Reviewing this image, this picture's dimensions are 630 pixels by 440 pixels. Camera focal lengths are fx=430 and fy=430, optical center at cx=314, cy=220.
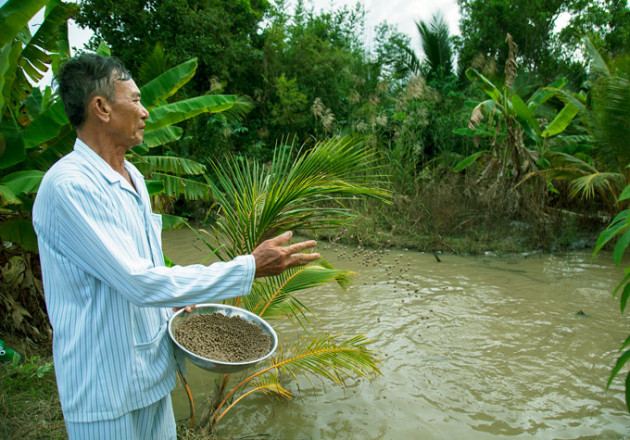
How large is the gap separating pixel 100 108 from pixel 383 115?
10091 millimetres

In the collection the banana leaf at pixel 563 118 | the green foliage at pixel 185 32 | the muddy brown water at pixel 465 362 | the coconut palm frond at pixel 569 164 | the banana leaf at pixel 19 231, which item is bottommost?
the muddy brown water at pixel 465 362

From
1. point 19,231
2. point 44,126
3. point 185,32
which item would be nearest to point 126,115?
point 44,126

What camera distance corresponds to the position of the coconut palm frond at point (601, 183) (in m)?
7.71

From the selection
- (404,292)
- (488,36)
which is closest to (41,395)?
(404,292)

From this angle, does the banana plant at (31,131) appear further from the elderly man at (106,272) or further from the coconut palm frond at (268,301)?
the elderly man at (106,272)

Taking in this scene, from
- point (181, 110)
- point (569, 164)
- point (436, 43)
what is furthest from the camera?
point (436, 43)

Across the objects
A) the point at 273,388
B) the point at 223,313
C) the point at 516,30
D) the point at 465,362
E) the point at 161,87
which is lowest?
the point at 465,362

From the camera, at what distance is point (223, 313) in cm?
194

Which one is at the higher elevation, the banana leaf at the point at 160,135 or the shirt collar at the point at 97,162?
the banana leaf at the point at 160,135

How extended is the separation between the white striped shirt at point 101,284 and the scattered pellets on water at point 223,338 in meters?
0.24

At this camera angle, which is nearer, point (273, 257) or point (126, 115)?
point (273, 257)

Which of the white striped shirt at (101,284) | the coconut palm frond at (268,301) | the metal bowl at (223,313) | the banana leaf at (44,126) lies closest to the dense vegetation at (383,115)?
the banana leaf at (44,126)

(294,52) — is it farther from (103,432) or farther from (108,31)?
(103,432)

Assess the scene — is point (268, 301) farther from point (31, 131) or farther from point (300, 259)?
point (31, 131)
